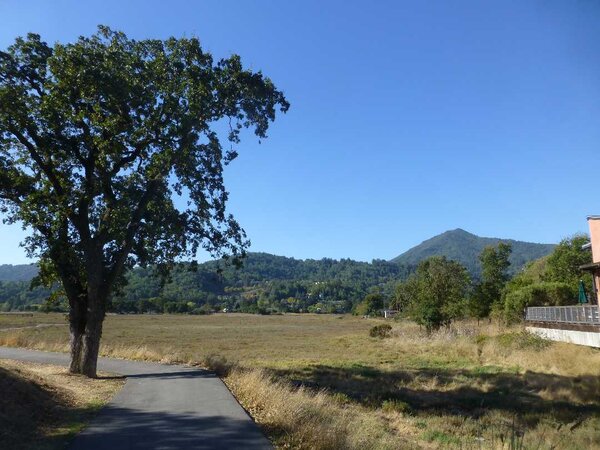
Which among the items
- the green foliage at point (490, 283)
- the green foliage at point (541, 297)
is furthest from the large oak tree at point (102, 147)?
the green foliage at point (490, 283)

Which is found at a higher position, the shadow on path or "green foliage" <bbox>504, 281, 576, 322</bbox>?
"green foliage" <bbox>504, 281, 576, 322</bbox>

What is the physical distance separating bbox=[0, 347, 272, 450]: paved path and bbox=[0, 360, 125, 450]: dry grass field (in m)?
0.35

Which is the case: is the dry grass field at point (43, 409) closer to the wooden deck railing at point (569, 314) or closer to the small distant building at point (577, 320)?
the small distant building at point (577, 320)

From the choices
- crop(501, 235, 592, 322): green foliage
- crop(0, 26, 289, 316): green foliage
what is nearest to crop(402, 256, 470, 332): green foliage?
crop(501, 235, 592, 322): green foliage

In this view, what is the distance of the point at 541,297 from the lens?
137ft

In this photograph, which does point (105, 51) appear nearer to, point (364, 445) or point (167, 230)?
point (167, 230)

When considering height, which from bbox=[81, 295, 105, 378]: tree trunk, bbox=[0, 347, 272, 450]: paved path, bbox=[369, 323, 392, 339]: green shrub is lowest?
bbox=[369, 323, 392, 339]: green shrub

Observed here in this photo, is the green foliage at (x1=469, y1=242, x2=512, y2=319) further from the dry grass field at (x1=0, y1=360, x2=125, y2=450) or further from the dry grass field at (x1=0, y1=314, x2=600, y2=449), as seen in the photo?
the dry grass field at (x1=0, y1=360, x2=125, y2=450)

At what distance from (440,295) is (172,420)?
4658 centimetres

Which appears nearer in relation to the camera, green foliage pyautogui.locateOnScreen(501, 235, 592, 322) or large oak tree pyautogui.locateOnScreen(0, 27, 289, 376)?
large oak tree pyautogui.locateOnScreen(0, 27, 289, 376)

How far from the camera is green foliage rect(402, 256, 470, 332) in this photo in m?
49.9

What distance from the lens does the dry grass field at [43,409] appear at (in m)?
7.97

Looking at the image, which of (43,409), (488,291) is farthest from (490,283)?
(43,409)

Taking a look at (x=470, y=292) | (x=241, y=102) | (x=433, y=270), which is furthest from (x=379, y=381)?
(x=470, y=292)
